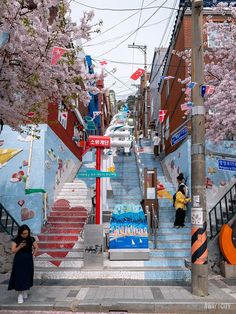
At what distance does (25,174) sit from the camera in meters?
12.6

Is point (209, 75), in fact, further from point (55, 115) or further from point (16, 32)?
point (16, 32)

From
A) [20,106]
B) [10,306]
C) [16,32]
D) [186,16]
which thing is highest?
[186,16]

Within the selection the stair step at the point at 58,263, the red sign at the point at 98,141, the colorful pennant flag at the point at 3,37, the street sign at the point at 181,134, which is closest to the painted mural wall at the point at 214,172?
the red sign at the point at 98,141

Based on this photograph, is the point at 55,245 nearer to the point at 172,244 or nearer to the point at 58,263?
the point at 58,263

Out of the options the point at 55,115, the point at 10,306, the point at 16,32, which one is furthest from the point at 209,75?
the point at 10,306

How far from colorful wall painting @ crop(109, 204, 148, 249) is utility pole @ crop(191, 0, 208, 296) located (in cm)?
292

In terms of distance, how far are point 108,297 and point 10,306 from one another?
85.1 inches

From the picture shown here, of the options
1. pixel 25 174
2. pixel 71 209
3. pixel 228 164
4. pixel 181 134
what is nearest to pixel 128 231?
pixel 71 209

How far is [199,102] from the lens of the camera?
827 cm

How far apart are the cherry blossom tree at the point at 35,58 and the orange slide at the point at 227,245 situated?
5.70m

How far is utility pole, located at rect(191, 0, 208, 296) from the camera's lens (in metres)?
7.65

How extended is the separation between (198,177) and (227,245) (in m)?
3.04

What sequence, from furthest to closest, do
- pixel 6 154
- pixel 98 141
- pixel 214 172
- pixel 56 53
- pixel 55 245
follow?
1. pixel 214 172
2. pixel 6 154
3. pixel 55 245
4. pixel 98 141
5. pixel 56 53

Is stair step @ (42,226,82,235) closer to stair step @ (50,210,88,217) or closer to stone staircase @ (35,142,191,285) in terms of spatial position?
stone staircase @ (35,142,191,285)
